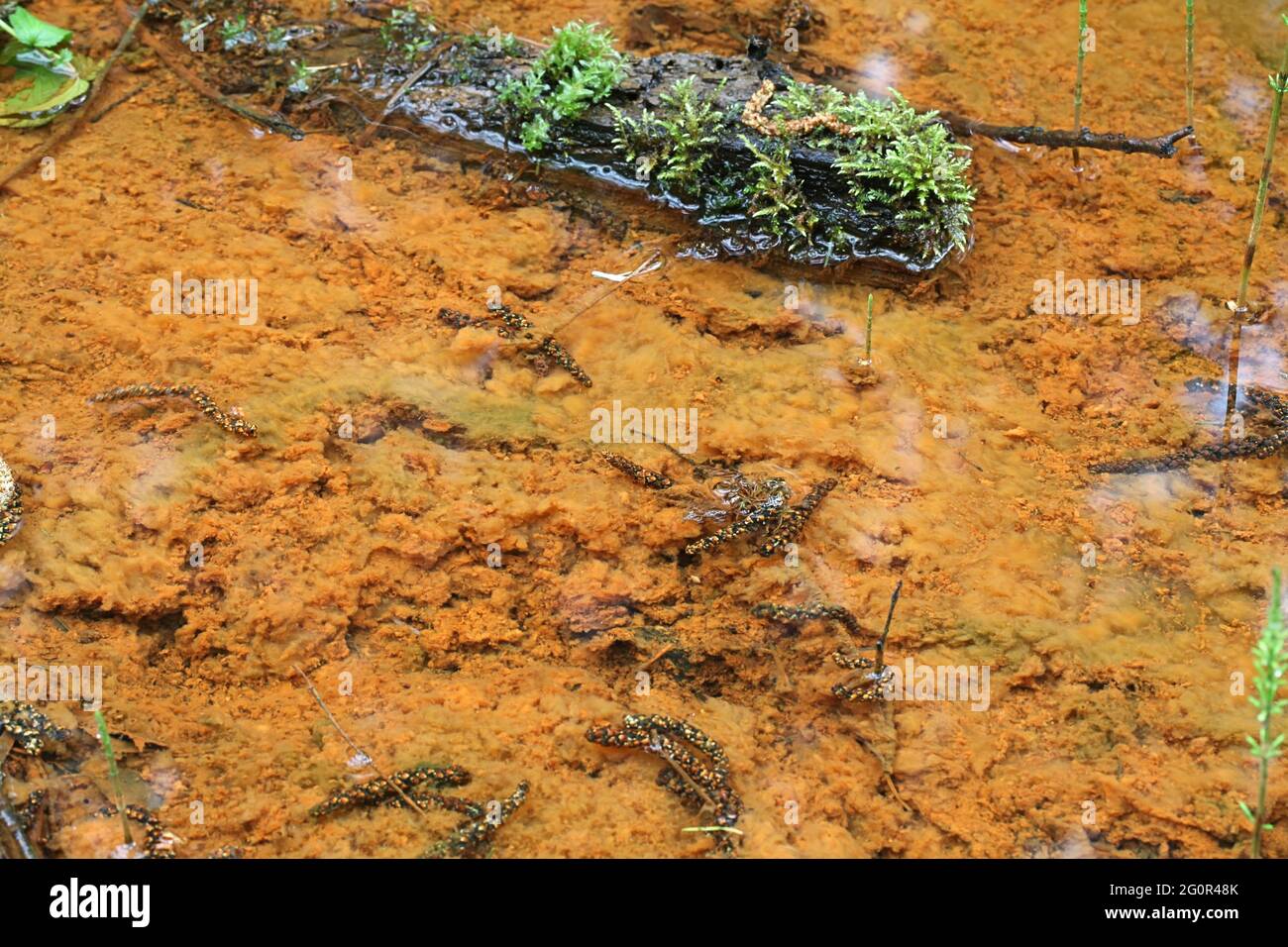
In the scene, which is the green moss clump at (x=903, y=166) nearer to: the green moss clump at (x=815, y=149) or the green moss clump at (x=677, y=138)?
the green moss clump at (x=815, y=149)

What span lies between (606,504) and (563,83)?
2.63 meters

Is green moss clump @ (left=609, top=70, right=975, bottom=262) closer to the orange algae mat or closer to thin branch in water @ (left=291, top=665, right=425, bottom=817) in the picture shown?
the orange algae mat

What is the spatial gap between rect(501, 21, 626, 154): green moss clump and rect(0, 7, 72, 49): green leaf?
2.61 m

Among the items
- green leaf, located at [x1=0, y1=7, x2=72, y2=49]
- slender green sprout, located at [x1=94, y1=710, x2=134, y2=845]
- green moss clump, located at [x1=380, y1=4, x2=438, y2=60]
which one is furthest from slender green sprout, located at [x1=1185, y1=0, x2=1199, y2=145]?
green leaf, located at [x1=0, y1=7, x2=72, y2=49]

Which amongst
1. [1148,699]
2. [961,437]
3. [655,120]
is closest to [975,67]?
[655,120]

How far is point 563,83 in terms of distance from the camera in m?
5.65

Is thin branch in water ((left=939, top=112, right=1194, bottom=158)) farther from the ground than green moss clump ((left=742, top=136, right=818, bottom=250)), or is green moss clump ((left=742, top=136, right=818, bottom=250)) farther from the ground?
thin branch in water ((left=939, top=112, right=1194, bottom=158))

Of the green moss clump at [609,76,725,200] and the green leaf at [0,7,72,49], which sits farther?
the green leaf at [0,7,72,49]

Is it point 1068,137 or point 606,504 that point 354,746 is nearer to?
point 606,504

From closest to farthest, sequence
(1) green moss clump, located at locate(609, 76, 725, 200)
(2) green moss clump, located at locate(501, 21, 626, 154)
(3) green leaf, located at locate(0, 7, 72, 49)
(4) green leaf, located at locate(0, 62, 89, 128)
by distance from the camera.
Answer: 1. (1) green moss clump, located at locate(609, 76, 725, 200)
2. (2) green moss clump, located at locate(501, 21, 626, 154)
3. (4) green leaf, located at locate(0, 62, 89, 128)
4. (3) green leaf, located at locate(0, 7, 72, 49)

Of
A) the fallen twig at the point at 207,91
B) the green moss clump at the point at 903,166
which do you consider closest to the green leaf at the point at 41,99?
the fallen twig at the point at 207,91

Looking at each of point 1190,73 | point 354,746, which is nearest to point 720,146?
point 1190,73

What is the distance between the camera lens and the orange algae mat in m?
3.39

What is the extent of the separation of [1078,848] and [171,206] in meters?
4.90
